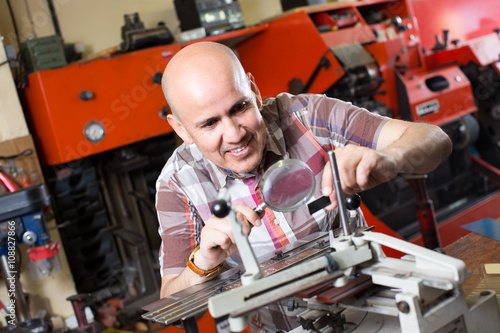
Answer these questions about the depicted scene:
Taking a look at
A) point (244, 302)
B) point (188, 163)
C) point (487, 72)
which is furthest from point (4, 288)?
point (487, 72)

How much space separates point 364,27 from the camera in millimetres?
3221

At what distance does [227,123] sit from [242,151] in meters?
0.10

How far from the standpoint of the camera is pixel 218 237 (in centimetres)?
115

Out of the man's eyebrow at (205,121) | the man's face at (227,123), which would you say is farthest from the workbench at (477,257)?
the man's eyebrow at (205,121)

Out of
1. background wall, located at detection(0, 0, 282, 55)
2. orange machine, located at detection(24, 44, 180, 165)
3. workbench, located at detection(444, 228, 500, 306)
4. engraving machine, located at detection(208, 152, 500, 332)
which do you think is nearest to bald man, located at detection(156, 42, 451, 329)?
engraving machine, located at detection(208, 152, 500, 332)

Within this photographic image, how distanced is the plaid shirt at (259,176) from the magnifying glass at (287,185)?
523 millimetres

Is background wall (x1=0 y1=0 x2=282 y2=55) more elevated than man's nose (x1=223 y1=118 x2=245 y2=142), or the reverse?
background wall (x1=0 y1=0 x2=282 y2=55)

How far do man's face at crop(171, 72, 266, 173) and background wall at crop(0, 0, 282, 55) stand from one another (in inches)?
77.6

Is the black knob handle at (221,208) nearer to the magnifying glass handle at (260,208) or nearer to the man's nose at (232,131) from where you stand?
the magnifying glass handle at (260,208)

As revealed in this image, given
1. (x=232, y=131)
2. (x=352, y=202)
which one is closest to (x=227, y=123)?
(x=232, y=131)

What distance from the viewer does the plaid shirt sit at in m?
1.54

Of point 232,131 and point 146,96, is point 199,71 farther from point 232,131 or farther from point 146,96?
point 146,96

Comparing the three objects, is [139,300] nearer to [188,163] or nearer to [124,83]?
[124,83]

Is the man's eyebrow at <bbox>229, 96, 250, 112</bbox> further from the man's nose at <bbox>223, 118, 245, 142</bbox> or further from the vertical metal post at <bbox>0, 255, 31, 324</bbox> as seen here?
the vertical metal post at <bbox>0, 255, 31, 324</bbox>
